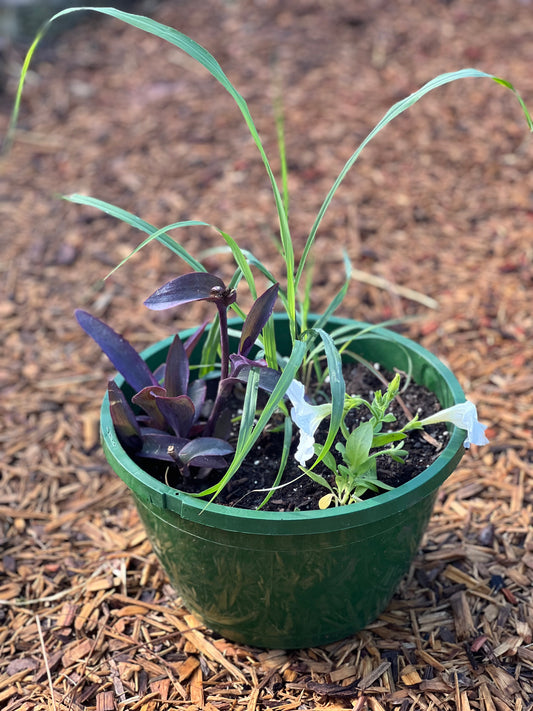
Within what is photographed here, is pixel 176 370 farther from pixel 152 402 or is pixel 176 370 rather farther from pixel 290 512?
pixel 290 512

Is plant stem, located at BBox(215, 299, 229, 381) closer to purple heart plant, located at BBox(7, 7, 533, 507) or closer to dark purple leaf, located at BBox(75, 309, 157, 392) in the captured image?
purple heart plant, located at BBox(7, 7, 533, 507)

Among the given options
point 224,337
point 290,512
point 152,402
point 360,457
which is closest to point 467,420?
point 360,457

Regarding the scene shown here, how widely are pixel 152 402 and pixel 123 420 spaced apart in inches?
2.3

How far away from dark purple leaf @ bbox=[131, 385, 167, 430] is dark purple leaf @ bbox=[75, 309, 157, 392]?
6 cm

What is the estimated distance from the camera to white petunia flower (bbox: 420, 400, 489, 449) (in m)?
1.16

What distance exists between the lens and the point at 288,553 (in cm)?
115

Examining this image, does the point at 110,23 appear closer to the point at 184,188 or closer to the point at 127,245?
the point at 184,188

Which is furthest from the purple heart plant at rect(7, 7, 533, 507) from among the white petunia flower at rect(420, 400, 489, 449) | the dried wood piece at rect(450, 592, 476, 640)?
the dried wood piece at rect(450, 592, 476, 640)

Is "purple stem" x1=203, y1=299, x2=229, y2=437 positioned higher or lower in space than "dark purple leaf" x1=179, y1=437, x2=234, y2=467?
higher

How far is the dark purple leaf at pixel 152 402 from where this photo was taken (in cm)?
125

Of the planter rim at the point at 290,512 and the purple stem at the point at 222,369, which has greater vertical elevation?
the purple stem at the point at 222,369

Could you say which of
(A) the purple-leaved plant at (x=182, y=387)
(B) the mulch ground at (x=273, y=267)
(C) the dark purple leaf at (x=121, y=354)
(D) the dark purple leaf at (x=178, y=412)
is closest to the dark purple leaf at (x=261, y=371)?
(A) the purple-leaved plant at (x=182, y=387)

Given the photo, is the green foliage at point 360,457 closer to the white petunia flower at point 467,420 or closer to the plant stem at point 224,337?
the white petunia flower at point 467,420

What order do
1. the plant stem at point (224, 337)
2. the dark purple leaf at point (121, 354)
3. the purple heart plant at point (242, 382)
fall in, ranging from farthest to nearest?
the dark purple leaf at point (121, 354)
the plant stem at point (224, 337)
the purple heart plant at point (242, 382)
